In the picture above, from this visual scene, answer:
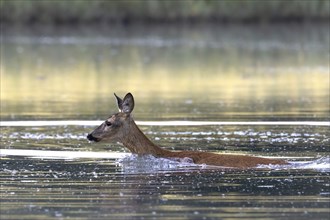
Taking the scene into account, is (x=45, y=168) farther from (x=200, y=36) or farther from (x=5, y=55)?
(x=200, y=36)

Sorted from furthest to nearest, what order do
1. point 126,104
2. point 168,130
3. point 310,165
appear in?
point 168,130 < point 126,104 < point 310,165

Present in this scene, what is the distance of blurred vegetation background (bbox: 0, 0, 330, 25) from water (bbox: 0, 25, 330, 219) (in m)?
9.43

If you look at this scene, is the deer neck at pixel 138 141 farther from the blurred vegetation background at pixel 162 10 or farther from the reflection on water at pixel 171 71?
the blurred vegetation background at pixel 162 10

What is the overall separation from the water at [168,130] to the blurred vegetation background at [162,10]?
Answer: 9.43 meters

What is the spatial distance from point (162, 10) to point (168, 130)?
104 feet

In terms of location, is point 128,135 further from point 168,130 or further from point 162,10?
point 162,10

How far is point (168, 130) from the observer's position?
1683cm

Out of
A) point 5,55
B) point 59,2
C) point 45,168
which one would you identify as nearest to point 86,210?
point 45,168

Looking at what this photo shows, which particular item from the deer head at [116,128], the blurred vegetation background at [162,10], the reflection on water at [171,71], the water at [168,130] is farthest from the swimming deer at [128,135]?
the blurred vegetation background at [162,10]

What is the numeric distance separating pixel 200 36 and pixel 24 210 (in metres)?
34.5

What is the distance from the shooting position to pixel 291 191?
1129cm

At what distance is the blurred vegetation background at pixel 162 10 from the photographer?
47406 mm

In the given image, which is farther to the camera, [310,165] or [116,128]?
[116,128]

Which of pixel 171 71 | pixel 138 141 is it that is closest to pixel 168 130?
pixel 138 141
